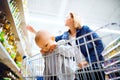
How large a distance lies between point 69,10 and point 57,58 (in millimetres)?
3234

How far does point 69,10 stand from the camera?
444cm

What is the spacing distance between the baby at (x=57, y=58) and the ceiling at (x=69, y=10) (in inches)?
103

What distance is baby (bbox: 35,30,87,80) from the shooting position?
129 centimetres

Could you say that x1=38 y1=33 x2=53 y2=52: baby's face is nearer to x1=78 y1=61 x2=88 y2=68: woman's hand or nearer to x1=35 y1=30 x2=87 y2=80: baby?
x1=35 y1=30 x2=87 y2=80: baby

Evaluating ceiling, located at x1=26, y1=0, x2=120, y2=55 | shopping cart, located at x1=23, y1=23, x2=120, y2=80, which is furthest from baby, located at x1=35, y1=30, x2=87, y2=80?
ceiling, located at x1=26, y1=0, x2=120, y2=55

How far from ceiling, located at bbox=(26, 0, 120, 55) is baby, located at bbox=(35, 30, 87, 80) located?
2.60 meters

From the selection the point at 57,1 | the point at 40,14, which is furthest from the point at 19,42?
the point at 40,14

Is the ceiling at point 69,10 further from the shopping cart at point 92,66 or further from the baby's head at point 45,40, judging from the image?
the shopping cart at point 92,66

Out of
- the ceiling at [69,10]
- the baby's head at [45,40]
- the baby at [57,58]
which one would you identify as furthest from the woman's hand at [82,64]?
the ceiling at [69,10]

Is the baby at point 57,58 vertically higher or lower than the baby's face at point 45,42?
A: lower

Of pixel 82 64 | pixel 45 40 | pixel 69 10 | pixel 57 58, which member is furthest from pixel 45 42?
pixel 69 10

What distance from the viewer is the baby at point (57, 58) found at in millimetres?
A: 1295

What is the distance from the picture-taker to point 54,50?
136 centimetres

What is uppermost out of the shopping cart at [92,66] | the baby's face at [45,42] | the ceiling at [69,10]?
the ceiling at [69,10]
